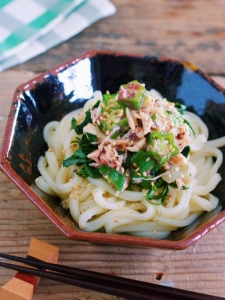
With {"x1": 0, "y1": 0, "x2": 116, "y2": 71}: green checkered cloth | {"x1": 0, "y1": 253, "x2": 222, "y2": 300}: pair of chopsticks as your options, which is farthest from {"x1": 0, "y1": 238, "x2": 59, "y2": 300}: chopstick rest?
{"x1": 0, "y1": 0, "x2": 116, "y2": 71}: green checkered cloth

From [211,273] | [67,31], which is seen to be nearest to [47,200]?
[211,273]

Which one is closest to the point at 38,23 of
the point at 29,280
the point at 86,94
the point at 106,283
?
the point at 86,94

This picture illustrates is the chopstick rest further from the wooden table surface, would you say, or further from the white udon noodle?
the white udon noodle

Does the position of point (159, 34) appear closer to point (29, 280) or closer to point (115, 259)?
point (115, 259)

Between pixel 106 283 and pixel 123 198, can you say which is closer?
pixel 106 283

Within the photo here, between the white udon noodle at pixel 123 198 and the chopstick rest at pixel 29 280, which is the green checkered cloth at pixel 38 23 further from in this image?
the chopstick rest at pixel 29 280

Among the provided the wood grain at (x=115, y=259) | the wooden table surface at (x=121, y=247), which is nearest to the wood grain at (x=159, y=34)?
the wooden table surface at (x=121, y=247)
